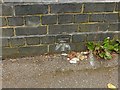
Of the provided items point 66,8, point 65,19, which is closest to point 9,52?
point 65,19

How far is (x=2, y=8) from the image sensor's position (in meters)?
3.68

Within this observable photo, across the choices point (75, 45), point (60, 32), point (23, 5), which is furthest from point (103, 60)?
point (23, 5)

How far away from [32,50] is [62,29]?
535 millimetres

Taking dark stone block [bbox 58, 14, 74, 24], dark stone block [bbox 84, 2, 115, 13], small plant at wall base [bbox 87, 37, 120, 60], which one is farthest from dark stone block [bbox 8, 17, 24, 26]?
small plant at wall base [bbox 87, 37, 120, 60]

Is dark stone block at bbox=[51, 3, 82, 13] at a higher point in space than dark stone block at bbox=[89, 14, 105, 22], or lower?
higher

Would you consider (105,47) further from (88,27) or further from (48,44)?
(48,44)

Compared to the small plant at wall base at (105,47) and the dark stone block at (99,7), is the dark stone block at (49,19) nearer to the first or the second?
the dark stone block at (99,7)

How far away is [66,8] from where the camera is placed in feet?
12.5

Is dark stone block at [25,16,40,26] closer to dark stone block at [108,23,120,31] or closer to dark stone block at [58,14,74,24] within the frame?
dark stone block at [58,14,74,24]

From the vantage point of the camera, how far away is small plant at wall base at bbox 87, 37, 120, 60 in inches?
163

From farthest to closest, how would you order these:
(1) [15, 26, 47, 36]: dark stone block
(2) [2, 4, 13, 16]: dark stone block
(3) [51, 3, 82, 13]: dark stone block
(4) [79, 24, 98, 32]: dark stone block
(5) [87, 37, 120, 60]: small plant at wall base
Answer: (5) [87, 37, 120, 60]: small plant at wall base
(4) [79, 24, 98, 32]: dark stone block
(1) [15, 26, 47, 36]: dark stone block
(3) [51, 3, 82, 13]: dark stone block
(2) [2, 4, 13, 16]: dark stone block

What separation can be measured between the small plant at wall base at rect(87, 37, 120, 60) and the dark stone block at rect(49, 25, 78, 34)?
349 mm

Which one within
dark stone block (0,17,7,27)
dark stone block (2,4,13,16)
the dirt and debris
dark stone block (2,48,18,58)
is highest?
dark stone block (2,4,13,16)

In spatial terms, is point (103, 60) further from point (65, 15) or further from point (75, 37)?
point (65, 15)
